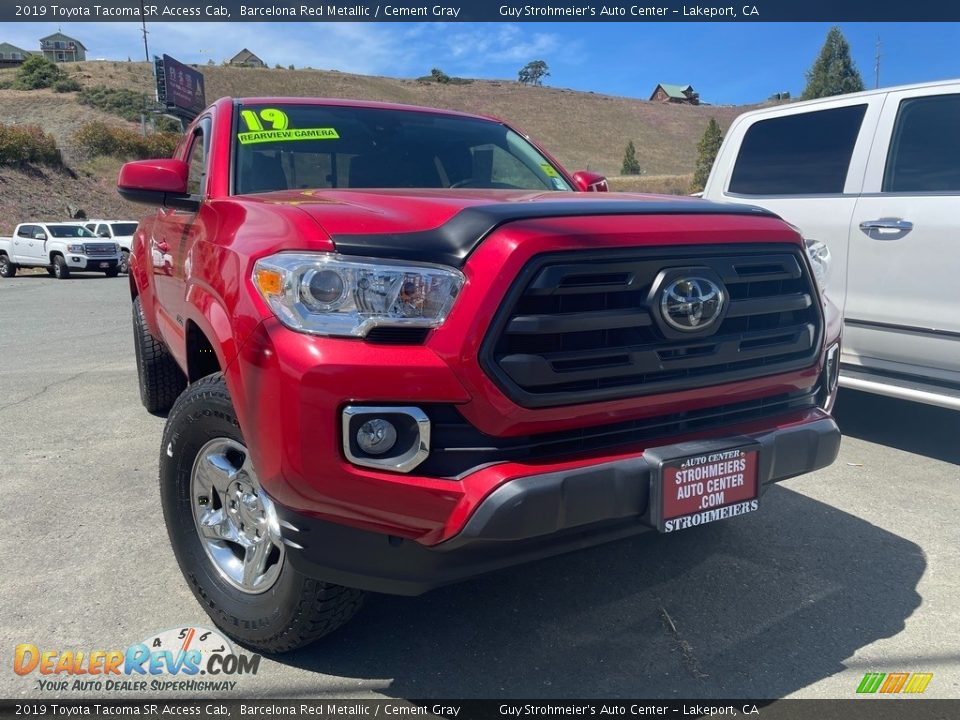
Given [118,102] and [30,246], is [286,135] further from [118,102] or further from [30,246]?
[118,102]

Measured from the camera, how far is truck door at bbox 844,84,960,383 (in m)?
4.14

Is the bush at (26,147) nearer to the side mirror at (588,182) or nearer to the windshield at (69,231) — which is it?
the windshield at (69,231)

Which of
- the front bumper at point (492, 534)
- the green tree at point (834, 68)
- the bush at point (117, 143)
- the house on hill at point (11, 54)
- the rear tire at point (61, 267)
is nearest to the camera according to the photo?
the front bumper at point (492, 534)

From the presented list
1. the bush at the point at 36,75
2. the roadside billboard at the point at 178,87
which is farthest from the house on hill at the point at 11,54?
the roadside billboard at the point at 178,87

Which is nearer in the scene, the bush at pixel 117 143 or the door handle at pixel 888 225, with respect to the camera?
the door handle at pixel 888 225

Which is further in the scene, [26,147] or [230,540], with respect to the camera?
[26,147]

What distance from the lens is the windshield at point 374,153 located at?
10.5ft

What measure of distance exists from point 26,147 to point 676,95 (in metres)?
85.7

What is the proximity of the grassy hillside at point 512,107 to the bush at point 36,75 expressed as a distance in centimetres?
207

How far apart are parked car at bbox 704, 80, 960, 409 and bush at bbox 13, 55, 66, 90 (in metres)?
66.2

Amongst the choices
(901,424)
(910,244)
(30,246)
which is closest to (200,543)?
(910,244)

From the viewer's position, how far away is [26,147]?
37.2 m

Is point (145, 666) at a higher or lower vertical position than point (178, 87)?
lower

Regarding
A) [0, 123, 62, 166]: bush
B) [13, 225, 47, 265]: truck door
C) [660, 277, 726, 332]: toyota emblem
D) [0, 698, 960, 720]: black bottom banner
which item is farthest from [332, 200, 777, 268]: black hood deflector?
[0, 123, 62, 166]: bush
